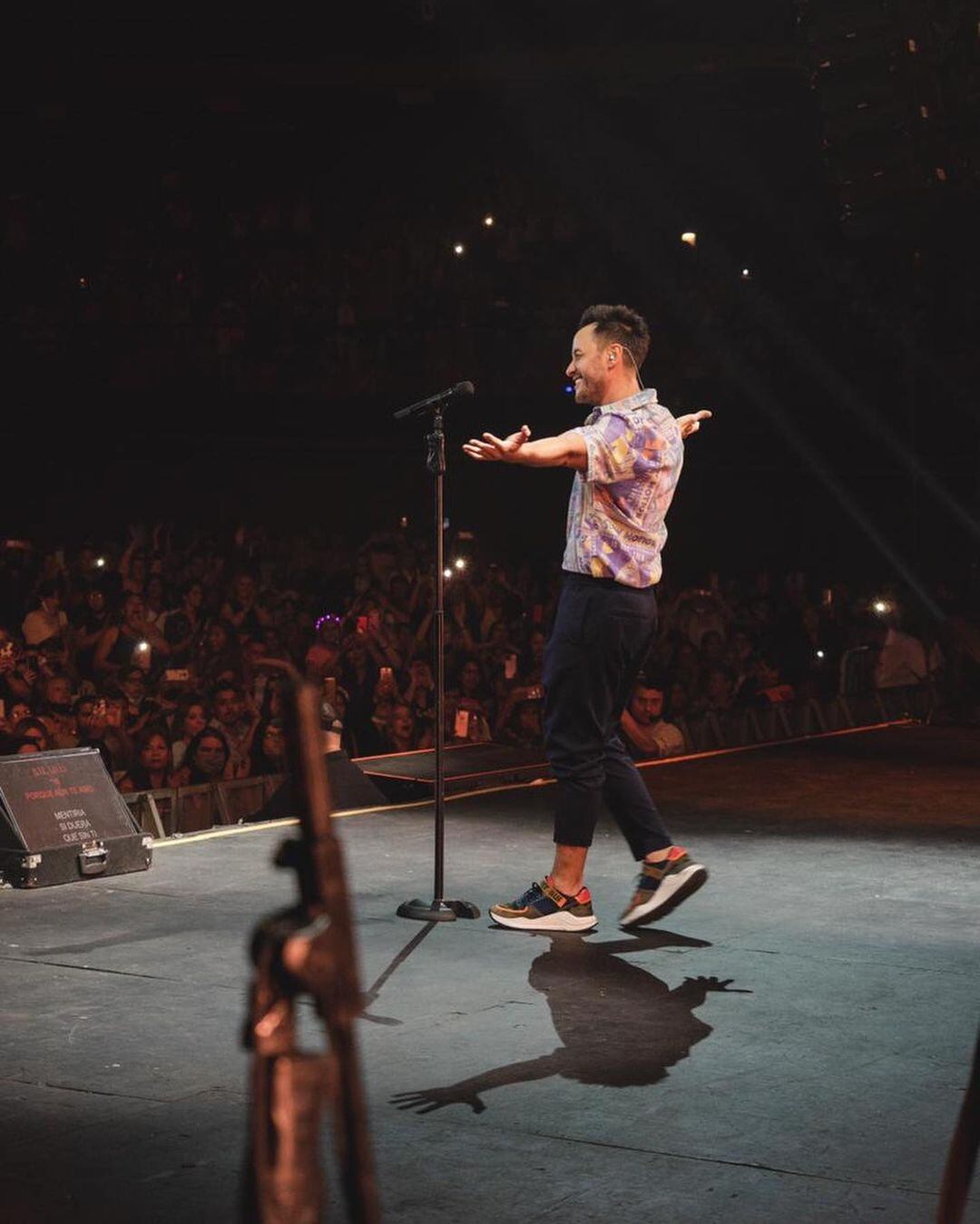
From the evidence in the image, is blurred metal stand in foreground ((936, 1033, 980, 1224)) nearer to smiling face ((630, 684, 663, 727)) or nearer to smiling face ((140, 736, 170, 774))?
smiling face ((140, 736, 170, 774))

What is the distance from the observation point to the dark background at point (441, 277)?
14164 mm

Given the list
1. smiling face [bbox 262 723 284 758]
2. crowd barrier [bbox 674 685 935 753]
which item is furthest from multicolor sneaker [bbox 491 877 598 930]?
crowd barrier [bbox 674 685 935 753]

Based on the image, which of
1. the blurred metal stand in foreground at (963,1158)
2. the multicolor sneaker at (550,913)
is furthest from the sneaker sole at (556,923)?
the blurred metal stand in foreground at (963,1158)

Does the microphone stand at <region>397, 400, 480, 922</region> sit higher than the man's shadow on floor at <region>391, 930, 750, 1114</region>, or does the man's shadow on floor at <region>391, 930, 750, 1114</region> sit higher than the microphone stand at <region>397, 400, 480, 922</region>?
the microphone stand at <region>397, 400, 480, 922</region>

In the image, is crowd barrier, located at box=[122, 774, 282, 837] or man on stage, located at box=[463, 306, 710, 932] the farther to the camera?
crowd barrier, located at box=[122, 774, 282, 837]

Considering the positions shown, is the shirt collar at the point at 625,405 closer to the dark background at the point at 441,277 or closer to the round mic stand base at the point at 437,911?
the round mic stand base at the point at 437,911

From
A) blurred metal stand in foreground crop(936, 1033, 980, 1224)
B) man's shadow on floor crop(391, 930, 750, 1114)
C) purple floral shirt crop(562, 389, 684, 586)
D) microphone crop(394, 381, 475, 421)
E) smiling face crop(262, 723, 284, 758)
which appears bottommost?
man's shadow on floor crop(391, 930, 750, 1114)

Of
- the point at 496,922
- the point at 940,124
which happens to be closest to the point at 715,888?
the point at 496,922

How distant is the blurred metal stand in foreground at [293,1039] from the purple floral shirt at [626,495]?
9.26ft

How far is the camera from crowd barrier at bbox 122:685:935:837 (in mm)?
6098

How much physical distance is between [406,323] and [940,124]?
10283 millimetres

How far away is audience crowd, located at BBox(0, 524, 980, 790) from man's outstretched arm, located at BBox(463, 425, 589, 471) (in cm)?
320

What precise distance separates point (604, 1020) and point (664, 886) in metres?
0.69

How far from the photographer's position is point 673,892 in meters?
3.78
